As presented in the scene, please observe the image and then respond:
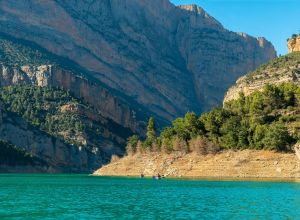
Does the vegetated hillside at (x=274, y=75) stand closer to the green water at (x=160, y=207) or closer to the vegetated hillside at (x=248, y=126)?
the vegetated hillside at (x=248, y=126)

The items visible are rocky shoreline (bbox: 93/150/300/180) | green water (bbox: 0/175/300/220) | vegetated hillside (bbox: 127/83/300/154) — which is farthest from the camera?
vegetated hillside (bbox: 127/83/300/154)

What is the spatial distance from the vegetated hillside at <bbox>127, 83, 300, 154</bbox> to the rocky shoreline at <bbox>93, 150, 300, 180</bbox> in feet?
8.25

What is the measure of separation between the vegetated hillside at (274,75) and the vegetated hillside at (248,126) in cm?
1804

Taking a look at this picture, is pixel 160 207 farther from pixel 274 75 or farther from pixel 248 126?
pixel 274 75

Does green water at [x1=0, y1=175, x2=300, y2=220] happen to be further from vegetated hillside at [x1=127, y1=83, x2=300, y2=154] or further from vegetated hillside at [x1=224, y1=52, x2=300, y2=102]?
vegetated hillside at [x1=224, y1=52, x2=300, y2=102]

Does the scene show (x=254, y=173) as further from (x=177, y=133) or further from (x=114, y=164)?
(x=114, y=164)

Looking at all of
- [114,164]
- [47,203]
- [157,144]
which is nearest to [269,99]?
[157,144]

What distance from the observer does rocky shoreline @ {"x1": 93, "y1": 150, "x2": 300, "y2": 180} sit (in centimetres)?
12738

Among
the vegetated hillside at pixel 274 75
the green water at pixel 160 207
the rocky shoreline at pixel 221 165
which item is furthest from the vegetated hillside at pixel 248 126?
the green water at pixel 160 207

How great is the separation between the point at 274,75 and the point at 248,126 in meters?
41.6

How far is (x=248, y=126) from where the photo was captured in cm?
14612

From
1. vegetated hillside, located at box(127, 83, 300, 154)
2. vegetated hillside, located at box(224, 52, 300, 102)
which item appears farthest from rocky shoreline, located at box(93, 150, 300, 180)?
vegetated hillside, located at box(224, 52, 300, 102)

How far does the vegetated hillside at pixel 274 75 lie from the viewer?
6913 inches

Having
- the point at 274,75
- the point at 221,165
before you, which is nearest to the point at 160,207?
the point at 221,165
